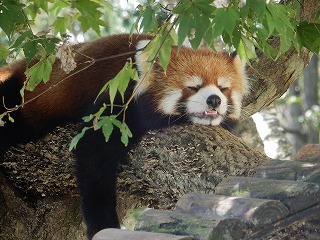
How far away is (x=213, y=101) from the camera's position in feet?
12.5

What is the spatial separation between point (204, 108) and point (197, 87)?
0.64 ft

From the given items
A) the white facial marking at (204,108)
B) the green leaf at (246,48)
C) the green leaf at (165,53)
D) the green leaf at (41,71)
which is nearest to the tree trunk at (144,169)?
the white facial marking at (204,108)

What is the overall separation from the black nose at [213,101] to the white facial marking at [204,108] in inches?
0.7

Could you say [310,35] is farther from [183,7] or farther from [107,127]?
[107,127]

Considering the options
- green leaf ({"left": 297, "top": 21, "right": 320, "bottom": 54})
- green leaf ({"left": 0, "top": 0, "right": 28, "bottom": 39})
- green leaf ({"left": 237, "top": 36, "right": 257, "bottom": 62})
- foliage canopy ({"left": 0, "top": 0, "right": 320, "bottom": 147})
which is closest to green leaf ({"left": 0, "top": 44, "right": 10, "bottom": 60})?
foliage canopy ({"left": 0, "top": 0, "right": 320, "bottom": 147})

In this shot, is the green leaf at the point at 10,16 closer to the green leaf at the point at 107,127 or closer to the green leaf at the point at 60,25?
the green leaf at the point at 60,25

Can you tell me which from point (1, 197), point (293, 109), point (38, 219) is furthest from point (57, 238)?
point (293, 109)

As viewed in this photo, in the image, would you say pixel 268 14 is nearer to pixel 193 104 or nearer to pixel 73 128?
pixel 193 104

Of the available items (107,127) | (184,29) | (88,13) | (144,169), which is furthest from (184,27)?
(144,169)

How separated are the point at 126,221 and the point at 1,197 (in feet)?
3.24

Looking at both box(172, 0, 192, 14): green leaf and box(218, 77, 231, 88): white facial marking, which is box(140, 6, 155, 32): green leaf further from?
box(218, 77, 231, 88): white facial marking

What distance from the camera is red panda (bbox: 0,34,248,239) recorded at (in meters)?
3.82

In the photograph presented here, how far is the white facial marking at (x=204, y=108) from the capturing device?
3.78 meters

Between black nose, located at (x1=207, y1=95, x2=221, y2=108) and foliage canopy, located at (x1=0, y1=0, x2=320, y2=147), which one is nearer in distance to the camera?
foliage canopy, located at (x1=0, y1=0, x2=320, y2=147)
